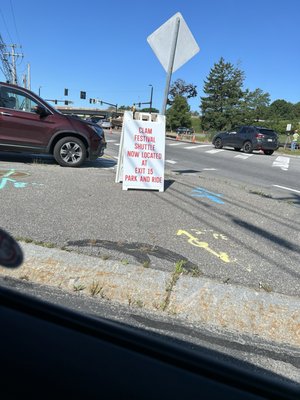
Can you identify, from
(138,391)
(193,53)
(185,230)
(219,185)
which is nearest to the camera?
(138,391)

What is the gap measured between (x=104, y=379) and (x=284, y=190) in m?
9.69

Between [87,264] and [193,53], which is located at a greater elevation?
[193,53]

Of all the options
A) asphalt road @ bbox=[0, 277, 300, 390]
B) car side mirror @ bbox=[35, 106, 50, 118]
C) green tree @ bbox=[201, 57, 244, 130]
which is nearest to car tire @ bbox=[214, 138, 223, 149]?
car side mirror @ bbox=[35, 106, 50, 118]

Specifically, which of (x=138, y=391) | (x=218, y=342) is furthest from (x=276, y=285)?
(x=138, y=391)

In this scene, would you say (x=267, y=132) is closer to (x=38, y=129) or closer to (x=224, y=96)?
(x=38, y=129)

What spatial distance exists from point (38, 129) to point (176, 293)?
695 centimetres

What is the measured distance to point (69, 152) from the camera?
9586 millimetres

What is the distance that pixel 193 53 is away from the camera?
7.16 metres

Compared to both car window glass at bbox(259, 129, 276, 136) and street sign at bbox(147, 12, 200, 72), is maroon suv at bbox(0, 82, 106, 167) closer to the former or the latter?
street sign at bbox(147, 12, 200, 72)

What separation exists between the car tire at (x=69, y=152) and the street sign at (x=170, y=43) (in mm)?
3304

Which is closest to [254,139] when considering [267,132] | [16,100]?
[267,132]

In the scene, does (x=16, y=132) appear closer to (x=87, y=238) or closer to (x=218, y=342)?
(x=87, y=238)

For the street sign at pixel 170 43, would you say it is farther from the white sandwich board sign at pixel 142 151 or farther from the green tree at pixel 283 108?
the green tree at pixel 283 108

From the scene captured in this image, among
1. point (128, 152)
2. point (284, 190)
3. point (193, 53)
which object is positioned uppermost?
point (193, 53)
